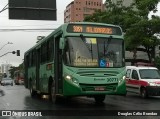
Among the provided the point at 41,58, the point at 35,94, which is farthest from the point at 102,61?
the point at 35,94

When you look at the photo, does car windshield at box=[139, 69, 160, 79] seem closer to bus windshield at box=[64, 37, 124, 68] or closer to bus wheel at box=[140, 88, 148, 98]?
bus wheel at box=[140, 88, 148, 98]

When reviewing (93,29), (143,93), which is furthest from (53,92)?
(143,93)

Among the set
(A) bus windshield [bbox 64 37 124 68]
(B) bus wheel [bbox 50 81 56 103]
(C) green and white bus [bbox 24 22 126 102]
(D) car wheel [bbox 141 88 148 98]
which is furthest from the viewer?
(D) car wheel [bbox 141 88 148 98]

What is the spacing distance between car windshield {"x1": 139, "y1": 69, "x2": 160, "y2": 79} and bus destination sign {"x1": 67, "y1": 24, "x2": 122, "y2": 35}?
28.5 feet

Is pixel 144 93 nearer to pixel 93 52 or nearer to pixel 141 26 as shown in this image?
pixel 93 52

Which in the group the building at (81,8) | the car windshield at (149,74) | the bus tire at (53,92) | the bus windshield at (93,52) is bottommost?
the bus tire at (53,92)

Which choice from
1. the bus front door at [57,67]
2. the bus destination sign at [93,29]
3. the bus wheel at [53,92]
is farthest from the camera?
the bus wheel at [53,92]

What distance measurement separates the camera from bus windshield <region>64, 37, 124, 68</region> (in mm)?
17641

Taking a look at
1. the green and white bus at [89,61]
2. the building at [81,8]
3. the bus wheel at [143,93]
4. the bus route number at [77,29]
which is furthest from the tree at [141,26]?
the building at [81,8]

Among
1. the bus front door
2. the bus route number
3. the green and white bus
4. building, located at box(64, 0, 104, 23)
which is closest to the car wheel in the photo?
the green and white bus

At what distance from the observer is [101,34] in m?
18.3

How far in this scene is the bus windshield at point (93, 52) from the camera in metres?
17.6

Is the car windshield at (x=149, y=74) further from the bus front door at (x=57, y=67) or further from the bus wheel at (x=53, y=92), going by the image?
the bus front door at (x=57, y=67)

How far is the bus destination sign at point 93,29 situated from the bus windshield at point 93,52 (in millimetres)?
387
